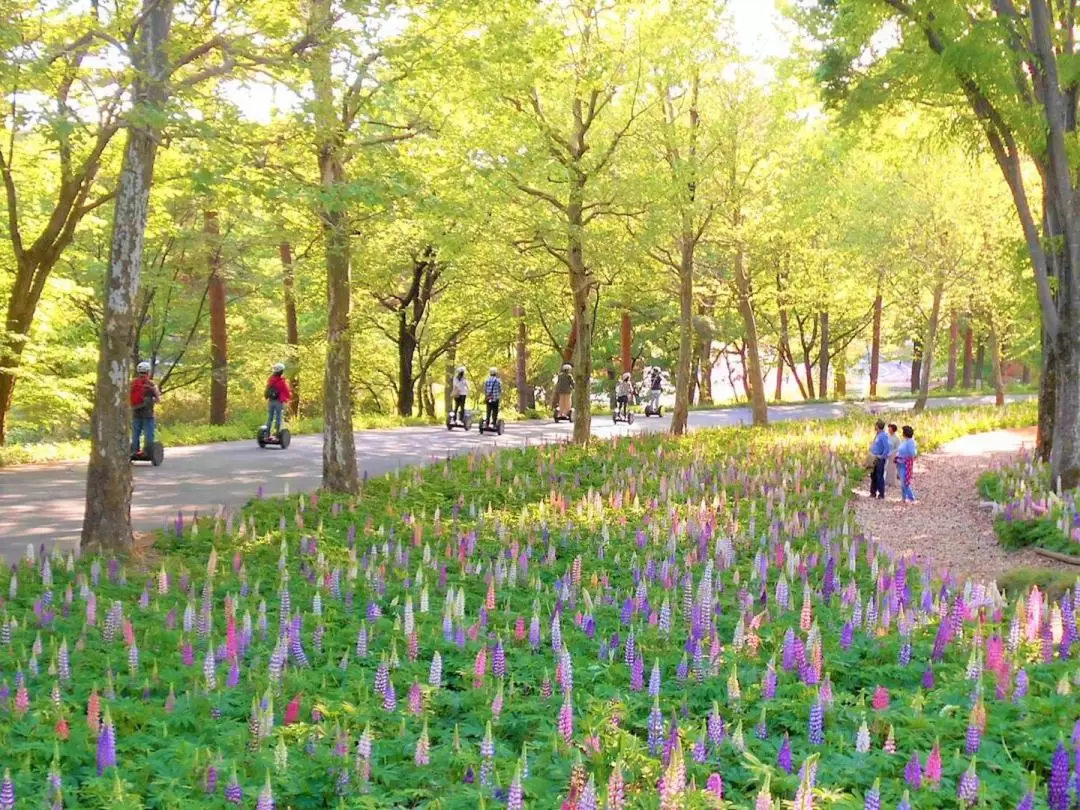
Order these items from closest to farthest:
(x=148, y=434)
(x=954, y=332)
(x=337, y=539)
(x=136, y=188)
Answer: (x=136, y=188) → (x=337, y=539) → (x=148, y=434) → (x=954, y=332)

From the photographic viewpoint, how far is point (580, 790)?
12.1ft

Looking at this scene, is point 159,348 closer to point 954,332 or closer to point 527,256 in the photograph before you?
point 527,256

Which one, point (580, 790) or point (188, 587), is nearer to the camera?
point (580, 790)

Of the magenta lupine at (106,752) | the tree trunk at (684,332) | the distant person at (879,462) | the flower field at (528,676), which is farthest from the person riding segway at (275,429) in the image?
the magenta lupine at (106,752)

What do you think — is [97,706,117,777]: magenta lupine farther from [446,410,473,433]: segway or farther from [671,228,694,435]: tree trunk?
[446,410,473,433]: segway

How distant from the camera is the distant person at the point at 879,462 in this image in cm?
1522

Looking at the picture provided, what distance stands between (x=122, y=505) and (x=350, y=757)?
20.4ft

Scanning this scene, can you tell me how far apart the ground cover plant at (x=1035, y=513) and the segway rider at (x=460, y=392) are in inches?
537

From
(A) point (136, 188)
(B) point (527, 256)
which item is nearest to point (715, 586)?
(A) point (136, 188)

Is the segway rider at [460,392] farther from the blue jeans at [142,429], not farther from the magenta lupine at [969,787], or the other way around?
the magenta lupine at [969,787]

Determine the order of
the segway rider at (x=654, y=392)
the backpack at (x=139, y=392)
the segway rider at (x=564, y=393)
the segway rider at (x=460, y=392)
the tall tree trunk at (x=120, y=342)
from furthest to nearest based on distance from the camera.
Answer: the segway rider at (x=654, y=392) < the segway rider at (x=564, y=393) < the segway rider at (x=460, y=392) < the backpack at (x=139, y=392) < the tall tree trunk at (x=120, y=342)

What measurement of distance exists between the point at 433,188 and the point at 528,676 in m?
9.05

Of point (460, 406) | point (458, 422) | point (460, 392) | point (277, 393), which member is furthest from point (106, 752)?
point (458, 422)

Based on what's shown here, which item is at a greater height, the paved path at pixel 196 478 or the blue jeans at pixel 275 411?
the blue jeans at pixel 275 411
